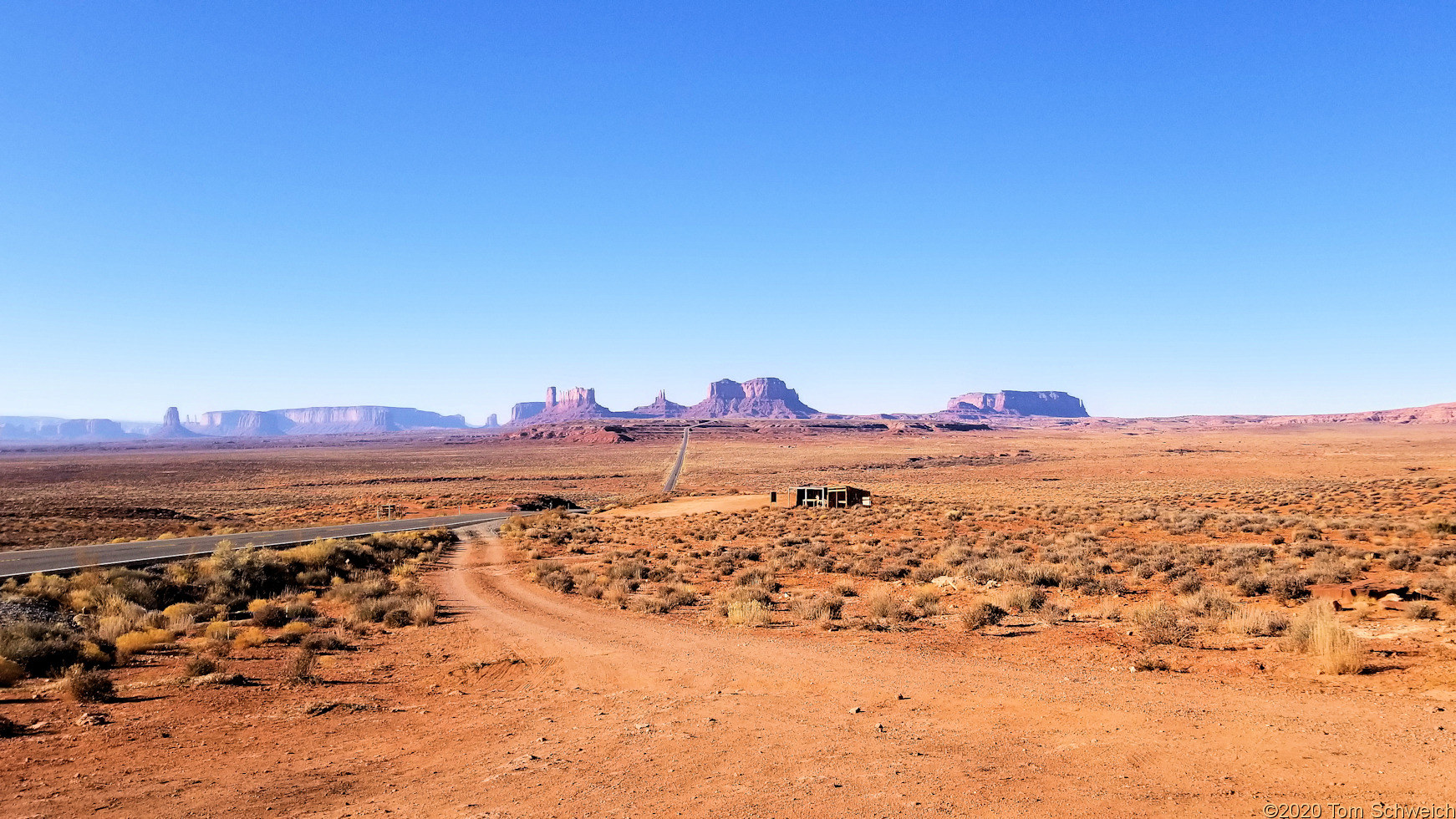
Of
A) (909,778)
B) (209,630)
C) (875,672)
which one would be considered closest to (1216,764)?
(909,778)

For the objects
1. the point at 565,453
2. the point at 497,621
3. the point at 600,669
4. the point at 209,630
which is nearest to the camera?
the point at 600,669

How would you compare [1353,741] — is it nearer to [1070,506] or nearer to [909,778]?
[909,778]

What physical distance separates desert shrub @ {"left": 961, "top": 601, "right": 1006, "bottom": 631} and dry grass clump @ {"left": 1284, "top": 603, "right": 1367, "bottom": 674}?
168 inches

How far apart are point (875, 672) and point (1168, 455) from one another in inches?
3751

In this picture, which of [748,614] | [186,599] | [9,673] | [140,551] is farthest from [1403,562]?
[140,551]

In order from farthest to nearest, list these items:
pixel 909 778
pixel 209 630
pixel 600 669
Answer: pixel 209 630 < pixel 600 669 < pixel 909 778

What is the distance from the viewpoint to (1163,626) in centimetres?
1159

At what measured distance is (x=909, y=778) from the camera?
6613mm

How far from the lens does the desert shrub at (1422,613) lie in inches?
454

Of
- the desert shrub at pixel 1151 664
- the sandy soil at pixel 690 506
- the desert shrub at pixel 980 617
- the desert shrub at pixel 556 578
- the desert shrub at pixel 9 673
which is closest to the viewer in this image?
the desert shrub at pixel 9 673

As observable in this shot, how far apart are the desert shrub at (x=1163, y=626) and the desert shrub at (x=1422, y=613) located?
3.17 meters

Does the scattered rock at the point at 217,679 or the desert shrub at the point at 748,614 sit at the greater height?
the scattered rock at the point at 217,679

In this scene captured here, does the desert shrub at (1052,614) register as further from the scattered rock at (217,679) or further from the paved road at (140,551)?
the paved road at (140,551)

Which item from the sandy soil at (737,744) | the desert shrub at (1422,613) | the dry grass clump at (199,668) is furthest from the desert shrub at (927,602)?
the dry grass clump at (199,668)
